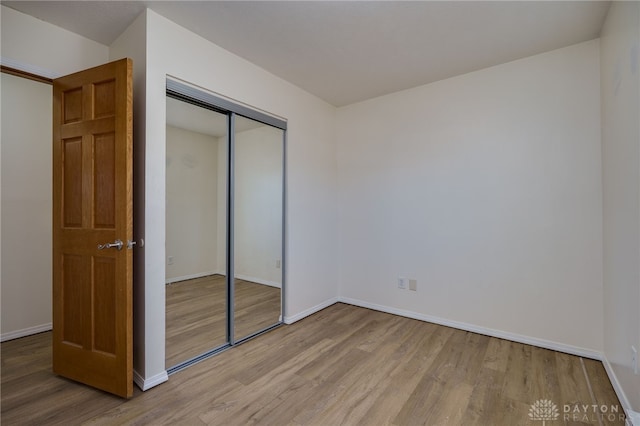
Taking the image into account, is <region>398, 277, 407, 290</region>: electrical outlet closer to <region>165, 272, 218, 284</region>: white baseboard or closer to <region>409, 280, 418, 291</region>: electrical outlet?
<region>409, 280, 418, 291</region>: electrical outlet

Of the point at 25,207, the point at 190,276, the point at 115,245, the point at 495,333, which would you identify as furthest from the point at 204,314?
the point at 495,333

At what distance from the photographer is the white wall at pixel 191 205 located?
2.30 meters

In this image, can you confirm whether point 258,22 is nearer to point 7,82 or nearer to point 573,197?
point 7,82

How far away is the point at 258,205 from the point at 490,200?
2287mm

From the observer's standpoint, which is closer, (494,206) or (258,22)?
(258,22)

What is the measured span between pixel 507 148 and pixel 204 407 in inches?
126

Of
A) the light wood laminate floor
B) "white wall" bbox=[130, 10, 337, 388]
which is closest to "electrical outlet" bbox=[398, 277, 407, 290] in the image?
the light wood laminate floor

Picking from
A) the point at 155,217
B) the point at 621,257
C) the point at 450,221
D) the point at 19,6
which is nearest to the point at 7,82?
the point at 19,6

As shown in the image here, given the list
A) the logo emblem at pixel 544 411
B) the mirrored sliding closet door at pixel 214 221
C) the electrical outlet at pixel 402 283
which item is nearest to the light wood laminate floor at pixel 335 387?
the logo emblem at pixel 544 411

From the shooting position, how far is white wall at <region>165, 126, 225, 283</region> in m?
2.30

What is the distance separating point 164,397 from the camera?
6.04 feet

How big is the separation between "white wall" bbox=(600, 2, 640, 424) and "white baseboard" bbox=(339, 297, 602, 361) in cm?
18

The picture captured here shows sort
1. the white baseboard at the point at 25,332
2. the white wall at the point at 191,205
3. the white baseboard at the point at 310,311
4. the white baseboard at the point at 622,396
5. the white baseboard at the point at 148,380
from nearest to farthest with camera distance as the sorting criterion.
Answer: the white baseboard at the point at 622,396 < the white baseboard at the point at 148,380 < the white wall at the point at 191,205 < the white baseboard at the point at 25,332 < the white baseboard at the point at 310,311

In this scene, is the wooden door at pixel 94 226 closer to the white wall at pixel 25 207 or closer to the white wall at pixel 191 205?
the white wall at pixel 191 205
